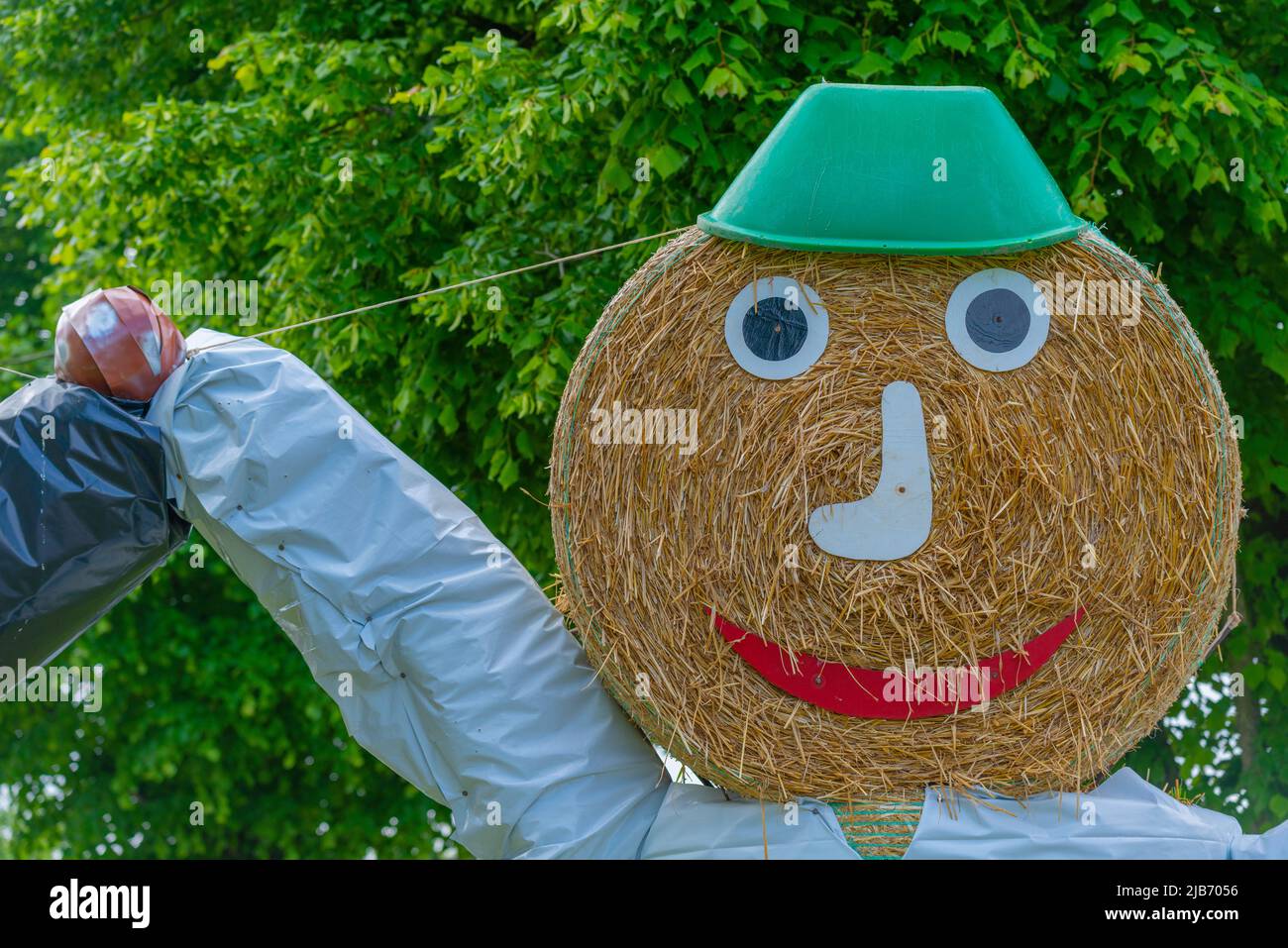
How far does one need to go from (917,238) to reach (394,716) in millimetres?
1651

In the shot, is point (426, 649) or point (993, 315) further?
point (426, 649)

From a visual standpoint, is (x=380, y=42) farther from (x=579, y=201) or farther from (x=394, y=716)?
(x=394, y=716)

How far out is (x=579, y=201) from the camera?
6.61 m

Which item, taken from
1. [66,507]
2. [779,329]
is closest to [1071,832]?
[779,329]

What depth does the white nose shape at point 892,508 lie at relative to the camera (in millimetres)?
3145

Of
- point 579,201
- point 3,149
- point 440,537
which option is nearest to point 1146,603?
point 440,537

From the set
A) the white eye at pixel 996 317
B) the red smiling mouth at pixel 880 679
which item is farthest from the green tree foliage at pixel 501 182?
the red smiling mouth at pixel 880 679

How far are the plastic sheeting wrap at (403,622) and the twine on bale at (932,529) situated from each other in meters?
0.21

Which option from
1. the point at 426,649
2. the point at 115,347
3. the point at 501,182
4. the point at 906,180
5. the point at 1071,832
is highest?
the point at 906,180

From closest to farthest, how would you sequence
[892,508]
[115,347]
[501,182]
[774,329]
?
1. [892,508]
2. [774,329]
3. [115,347]
4. [501,182]

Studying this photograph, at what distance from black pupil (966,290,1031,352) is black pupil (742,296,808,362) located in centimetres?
38

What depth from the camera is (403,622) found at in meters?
3.34

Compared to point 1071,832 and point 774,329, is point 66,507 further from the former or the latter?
point 1071,832

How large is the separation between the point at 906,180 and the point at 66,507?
204cm
